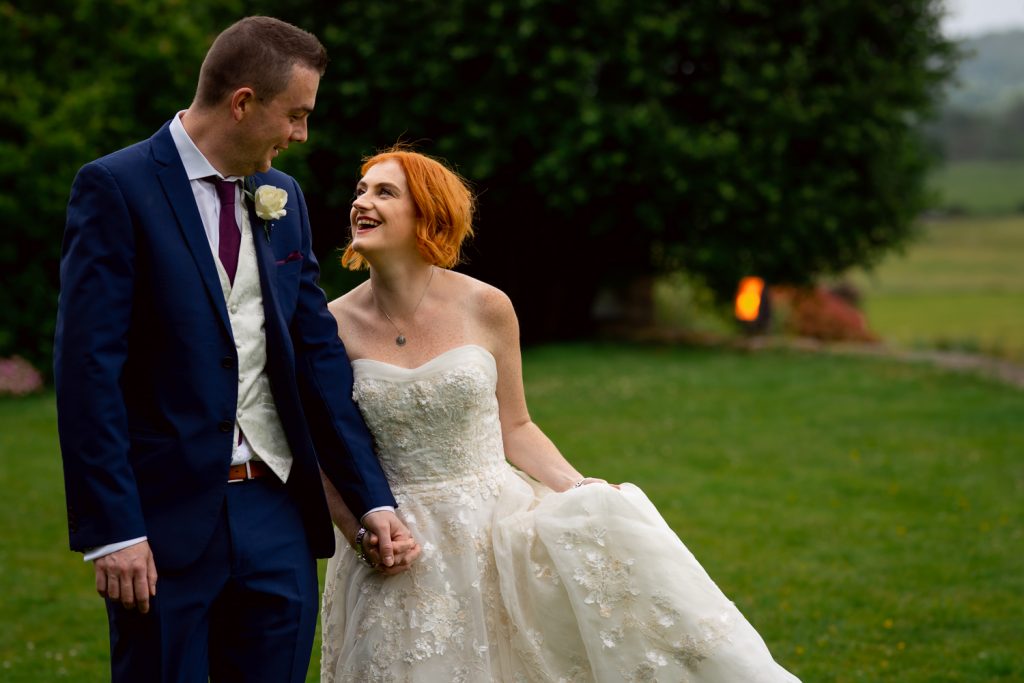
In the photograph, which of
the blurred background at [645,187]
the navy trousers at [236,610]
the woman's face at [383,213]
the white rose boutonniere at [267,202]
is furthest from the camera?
the blurred background at [645,187]

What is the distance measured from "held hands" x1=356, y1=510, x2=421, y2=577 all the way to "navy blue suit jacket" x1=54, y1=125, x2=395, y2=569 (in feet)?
0.99

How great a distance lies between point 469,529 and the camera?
4043 millimetres

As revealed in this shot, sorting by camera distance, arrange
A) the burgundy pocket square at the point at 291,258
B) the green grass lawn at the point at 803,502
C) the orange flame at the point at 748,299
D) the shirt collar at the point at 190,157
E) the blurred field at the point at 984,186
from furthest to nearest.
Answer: the blurred field at the point at 984,186 < the orange flame at the point at 748,299 < the green grass lawn at the point at 803,502 < the burgundy pocket square at the point at 291,258 < the shirt collar at the point at 190,157

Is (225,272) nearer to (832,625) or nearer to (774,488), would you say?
(832,625)

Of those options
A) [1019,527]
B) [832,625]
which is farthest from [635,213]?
[832,625]

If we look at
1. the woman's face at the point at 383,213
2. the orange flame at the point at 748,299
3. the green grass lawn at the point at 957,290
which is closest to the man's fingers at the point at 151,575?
the woman's face at the point at 383,213

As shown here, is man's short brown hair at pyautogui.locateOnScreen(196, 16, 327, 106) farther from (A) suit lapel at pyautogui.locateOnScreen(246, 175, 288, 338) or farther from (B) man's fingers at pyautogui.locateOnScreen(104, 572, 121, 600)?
(B) man's fingers at pyautogui.locateOnScreen(104, 572, 121, 600)

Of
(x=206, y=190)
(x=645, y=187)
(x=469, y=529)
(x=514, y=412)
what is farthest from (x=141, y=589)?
(x=645, y=187)

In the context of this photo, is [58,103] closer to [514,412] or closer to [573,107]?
[573,107]

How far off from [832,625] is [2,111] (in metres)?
13.5

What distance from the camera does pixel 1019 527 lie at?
29.0 feet

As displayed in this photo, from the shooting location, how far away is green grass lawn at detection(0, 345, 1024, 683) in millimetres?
6473

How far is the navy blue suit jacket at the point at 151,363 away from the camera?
3051mm

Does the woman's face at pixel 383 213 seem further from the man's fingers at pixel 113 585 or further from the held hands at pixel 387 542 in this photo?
the man's fingers at pixel 113 585
